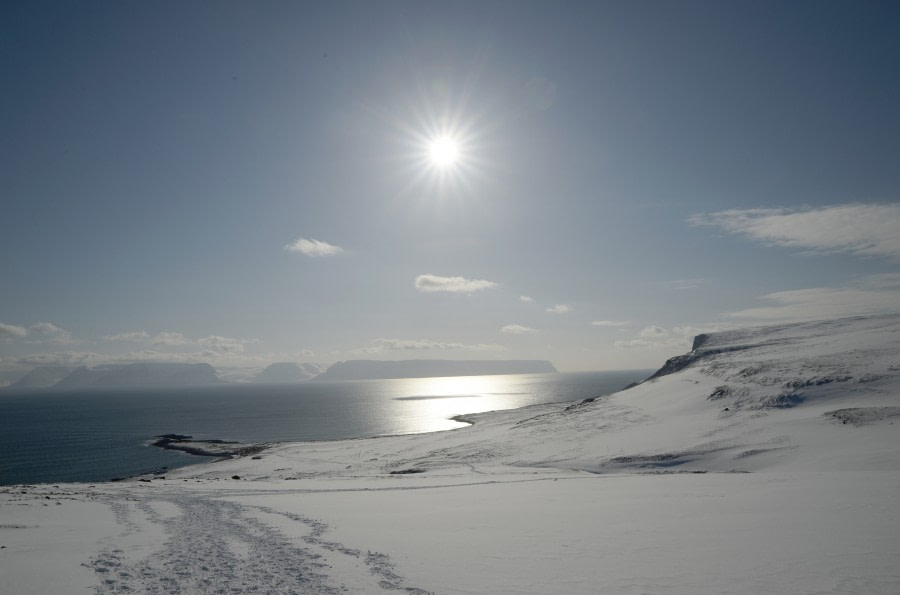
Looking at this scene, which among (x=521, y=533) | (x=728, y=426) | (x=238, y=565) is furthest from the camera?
(x=728, y=426)

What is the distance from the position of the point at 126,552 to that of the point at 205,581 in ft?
10.6

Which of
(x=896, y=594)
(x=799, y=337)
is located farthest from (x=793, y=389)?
(x=896, y=594)

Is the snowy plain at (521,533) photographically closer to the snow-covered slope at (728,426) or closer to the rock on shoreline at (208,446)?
the snow-covered slope at (728,426)

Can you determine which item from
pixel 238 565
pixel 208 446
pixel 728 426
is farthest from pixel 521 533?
pixel 208 446

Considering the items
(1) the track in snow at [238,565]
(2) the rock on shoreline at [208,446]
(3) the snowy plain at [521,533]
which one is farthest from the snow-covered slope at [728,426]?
(1) the track in snow at [238,565]

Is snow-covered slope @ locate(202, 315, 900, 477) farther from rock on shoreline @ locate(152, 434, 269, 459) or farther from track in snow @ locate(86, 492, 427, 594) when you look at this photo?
track in snow @ locate(86, 492, 427, 594)

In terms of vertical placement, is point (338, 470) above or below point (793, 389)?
below

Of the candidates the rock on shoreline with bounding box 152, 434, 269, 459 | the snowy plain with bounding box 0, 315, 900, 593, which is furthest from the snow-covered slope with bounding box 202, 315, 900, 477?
the rock on shoreline with bounding box 152, 434, 269, 459

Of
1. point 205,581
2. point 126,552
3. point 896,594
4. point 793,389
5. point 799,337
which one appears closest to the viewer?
point 896,594

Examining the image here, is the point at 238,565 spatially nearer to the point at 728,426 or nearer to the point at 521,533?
the point at 521,533

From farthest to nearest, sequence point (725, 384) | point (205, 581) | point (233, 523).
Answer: point (725, 384) → point (233, 523) → point (205, 581)

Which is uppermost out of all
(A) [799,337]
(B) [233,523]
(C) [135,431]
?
(A) [799,337]

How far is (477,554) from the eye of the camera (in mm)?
9438

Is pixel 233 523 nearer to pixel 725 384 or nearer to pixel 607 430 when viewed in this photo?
pixel 607 430
